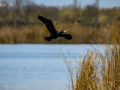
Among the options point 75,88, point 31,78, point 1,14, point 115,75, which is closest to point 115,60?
point 115,75

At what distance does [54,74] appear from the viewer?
5.57 metres

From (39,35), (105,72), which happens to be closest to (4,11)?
(39,35)

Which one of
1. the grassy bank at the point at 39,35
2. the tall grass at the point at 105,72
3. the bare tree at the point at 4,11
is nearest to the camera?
the tall grass at the point at 105,72

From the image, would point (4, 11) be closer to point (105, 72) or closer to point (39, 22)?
point (39, 22)

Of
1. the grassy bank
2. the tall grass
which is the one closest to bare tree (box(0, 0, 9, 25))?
the grassy bank

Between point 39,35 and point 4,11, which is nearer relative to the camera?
point 39,35

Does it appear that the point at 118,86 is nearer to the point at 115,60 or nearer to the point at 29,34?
the point at 115,60

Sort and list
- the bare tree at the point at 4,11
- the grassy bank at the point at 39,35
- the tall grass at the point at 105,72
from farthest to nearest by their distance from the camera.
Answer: the bare tree at the point at 4,11 < the grassy bank at the point at 39,35 < the tall grass at the point at 105,72

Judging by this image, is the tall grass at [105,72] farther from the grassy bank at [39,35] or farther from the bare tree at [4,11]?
the bare tree at [4,11]

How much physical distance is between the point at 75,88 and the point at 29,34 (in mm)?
11122

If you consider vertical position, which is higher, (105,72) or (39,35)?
(39,35)

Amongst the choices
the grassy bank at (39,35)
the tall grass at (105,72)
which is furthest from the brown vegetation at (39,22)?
the tall grass at (105,72)

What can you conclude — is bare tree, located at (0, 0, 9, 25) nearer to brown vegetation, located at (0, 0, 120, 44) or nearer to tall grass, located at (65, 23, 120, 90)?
brown vegetation, located at (0, 0, 120, 44)

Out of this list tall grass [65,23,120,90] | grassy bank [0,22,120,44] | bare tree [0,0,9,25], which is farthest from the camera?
bare tree [0,0,9,25]
